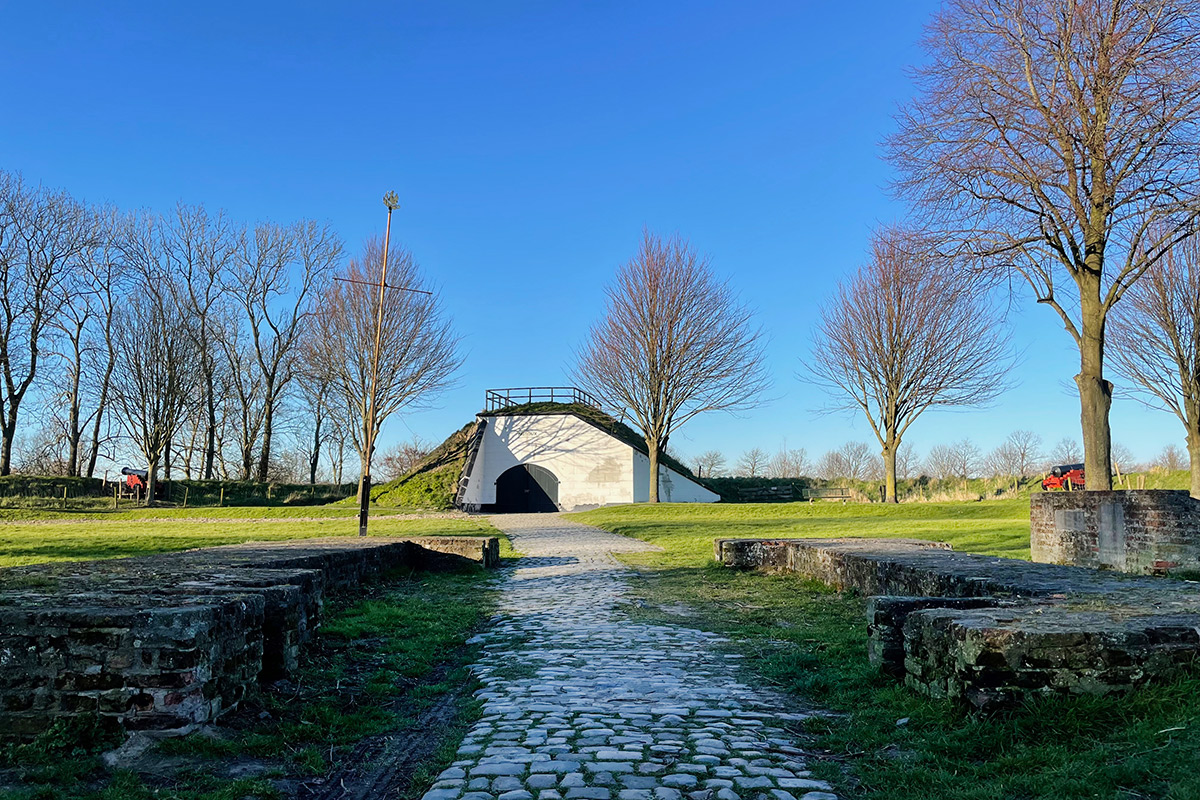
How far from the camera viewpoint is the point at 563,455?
40.9m

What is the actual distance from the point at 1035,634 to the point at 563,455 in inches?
1478

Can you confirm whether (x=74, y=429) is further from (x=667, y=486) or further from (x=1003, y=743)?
(x=1003, y=743)

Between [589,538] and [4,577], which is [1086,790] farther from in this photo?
[589,538]

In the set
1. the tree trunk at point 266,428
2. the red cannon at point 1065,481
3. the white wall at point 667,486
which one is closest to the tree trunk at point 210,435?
the tree trunk at point 266,428

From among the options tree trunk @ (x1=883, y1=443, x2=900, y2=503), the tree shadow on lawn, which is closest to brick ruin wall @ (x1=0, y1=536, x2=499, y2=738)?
the tree shadow on lawn

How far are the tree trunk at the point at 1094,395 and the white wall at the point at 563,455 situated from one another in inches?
1125

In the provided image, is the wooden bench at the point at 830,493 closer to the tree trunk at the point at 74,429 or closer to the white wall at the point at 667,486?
the white wall at the point at 667,486

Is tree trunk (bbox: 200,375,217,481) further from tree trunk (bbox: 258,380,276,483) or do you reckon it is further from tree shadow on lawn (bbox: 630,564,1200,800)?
tree shadow on lawn (bbox: 630,564,1200,800)

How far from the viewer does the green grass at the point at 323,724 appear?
322 cm

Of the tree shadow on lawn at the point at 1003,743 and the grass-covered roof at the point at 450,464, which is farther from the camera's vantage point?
the grass-covered roof at the point at 450,464

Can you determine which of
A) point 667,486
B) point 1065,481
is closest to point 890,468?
point 1065,481

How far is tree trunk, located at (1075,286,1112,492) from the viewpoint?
12141 millimetres

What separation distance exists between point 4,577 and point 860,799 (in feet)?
18.0

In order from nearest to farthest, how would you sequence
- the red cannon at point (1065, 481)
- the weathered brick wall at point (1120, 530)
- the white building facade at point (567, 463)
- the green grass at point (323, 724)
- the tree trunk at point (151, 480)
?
the green grass at point (323, 724) < the weathered brick wall at point (1120, 530) < the red cannon at point (1065, 481) < the tree trunk at point (151, 480) < the white building facade at point (567, 463)
